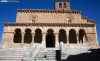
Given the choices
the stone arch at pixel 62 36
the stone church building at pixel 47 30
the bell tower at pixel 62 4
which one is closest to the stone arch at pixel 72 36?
the stone church building at pixel 47 30

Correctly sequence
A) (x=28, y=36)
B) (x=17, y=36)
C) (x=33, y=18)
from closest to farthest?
1. (x=28, y=36)
2. (x=17, y=36)
3. (x=33, y=18)

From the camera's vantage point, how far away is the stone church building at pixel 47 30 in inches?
997

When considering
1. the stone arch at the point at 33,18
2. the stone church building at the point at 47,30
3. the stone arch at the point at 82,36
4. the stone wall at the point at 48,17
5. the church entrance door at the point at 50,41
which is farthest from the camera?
the stone arch at the point at 33,18

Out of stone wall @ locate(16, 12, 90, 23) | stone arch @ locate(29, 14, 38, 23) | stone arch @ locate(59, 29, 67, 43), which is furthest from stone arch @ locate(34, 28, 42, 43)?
stone arch @ locate(59, 29, 67, 43)

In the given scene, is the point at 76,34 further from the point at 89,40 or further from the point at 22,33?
the point at 22,33

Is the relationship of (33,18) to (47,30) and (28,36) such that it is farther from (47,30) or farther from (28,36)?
(47,30)

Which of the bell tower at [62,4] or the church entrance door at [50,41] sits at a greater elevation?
the bell tower at [62,4]

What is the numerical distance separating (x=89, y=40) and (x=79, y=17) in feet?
20.6

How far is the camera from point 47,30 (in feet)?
86.5

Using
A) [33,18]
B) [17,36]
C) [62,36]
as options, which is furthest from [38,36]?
[62,36]

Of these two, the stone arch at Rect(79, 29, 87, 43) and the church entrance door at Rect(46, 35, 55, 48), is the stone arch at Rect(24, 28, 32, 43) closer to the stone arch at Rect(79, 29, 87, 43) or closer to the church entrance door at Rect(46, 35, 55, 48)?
the church entrance door at Rect(46, 35, 55, 48)

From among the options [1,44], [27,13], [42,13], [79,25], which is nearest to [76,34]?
[79,25]

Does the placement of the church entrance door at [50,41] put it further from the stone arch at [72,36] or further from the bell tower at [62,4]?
the bell tower at [62,4]

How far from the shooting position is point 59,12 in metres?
30.2
